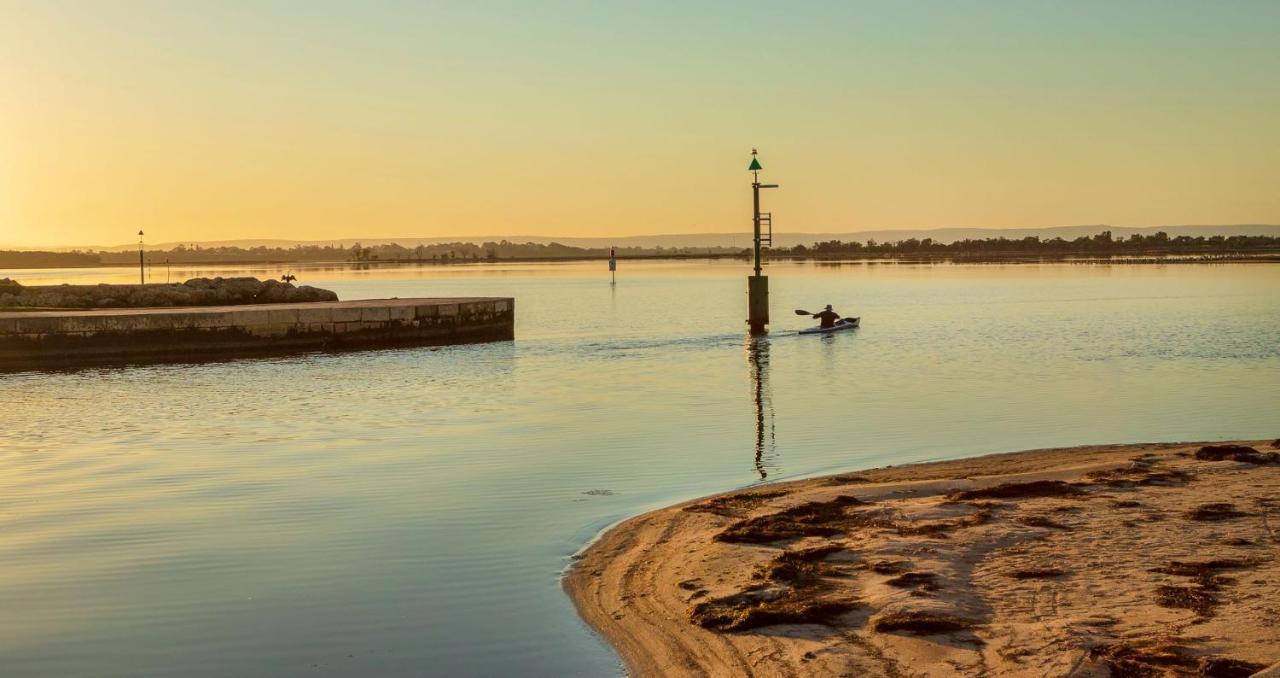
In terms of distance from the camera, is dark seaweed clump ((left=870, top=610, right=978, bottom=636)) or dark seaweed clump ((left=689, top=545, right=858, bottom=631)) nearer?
dark seaweed clump ((left=870, top=610, right=978, bottom=636))

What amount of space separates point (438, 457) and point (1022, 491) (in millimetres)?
7567

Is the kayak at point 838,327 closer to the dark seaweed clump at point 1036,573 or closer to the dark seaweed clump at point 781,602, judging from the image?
the dark seaweed clump at point 781,602

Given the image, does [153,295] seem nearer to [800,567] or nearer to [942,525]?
[942,525]

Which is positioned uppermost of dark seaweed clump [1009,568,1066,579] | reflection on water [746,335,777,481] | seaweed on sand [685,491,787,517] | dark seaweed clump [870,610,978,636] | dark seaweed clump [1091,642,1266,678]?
dark seaweed clump [1091,642,1266,678]

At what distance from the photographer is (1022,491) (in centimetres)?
1115

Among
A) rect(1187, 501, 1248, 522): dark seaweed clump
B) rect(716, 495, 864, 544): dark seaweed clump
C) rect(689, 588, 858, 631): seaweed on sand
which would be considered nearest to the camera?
rect(689, 588, 858, 631): seaweed on sand

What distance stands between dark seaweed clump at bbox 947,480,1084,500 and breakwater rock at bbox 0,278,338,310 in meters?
32.6

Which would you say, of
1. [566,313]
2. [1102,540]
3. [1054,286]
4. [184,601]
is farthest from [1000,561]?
[1054,286]

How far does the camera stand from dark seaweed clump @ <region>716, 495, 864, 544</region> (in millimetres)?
9797

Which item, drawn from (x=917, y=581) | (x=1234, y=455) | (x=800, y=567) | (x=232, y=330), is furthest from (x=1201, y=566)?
(x=232, y=330)

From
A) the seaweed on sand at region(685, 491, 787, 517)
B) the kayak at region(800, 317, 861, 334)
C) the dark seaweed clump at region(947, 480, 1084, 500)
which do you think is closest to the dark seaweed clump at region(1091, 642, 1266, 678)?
the dark seaweed clump at region(947, 480, 1084, 500)

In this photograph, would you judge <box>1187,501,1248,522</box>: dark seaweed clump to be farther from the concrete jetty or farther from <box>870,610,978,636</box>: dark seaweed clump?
the concrete jetty

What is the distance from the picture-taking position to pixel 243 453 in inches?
637

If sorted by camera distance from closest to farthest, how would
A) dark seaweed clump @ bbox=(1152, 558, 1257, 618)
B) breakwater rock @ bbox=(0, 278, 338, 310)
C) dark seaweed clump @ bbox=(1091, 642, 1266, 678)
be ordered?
dark seaweed clump @ bbox=(1091, 642, 1266, 678)
dark seaweed clump @ bbox=(1152, 558, 1257, 618)
breakwater rock @ bbox=(0, 278, 338, 310)
